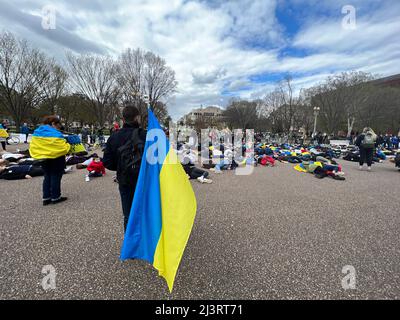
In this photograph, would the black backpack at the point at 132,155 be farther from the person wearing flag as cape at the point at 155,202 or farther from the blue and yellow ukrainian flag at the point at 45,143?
the blue and yellow ukrainian flag at the point at 45,143

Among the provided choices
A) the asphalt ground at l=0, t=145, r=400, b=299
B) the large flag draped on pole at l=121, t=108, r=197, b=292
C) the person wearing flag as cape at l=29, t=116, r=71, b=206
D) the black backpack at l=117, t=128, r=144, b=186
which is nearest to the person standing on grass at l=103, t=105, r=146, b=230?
the black backpack at l=117, t=128, r=144, b=186

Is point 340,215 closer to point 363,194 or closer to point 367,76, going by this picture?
point 363,194

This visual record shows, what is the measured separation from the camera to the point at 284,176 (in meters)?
7.07

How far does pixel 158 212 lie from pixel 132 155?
2.37 ft

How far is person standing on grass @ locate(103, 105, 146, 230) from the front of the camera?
1993mm

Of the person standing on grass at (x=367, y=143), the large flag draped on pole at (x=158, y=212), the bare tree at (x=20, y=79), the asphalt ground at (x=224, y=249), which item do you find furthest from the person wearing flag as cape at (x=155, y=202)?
the bare tree at (x=20, y=79)

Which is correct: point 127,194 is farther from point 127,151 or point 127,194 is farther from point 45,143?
point 45,143

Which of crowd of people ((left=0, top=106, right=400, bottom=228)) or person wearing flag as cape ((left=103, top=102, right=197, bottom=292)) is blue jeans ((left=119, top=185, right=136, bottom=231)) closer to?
crowd of people ((left=0, top=106, right=400, bottom=228))

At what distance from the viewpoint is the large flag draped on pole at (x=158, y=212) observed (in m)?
1.84

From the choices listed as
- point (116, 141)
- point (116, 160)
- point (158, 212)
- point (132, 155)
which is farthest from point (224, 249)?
point (116, 141)

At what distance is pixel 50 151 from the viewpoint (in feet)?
11.6
